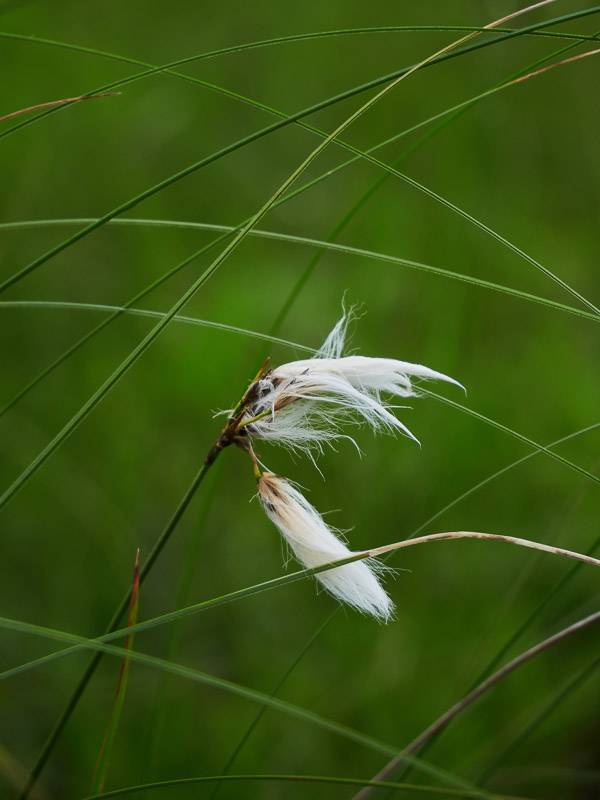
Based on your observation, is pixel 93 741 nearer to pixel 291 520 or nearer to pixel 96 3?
pixel 291 520

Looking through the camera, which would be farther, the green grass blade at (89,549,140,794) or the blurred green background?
the blurred green background

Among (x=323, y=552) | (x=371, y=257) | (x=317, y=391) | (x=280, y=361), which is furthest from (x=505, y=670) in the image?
(x=280, y=361)

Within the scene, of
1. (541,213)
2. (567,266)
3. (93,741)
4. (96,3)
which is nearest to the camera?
(93,741)

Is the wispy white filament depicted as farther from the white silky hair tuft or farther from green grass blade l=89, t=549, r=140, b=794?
green grass blade l=89, t=549, r=140, b=794

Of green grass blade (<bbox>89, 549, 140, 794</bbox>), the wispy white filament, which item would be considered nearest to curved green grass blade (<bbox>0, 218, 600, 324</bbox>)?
the wispy white filament

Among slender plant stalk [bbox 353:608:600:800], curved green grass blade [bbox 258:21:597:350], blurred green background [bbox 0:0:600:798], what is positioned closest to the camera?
slender plant stalk [bbox 353:608:600:800]

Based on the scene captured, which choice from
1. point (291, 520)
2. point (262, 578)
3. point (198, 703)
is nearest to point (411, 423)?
point (262, 578)

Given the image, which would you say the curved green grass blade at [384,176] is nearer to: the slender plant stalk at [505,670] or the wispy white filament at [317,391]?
the wispy white filament at [317,391]
